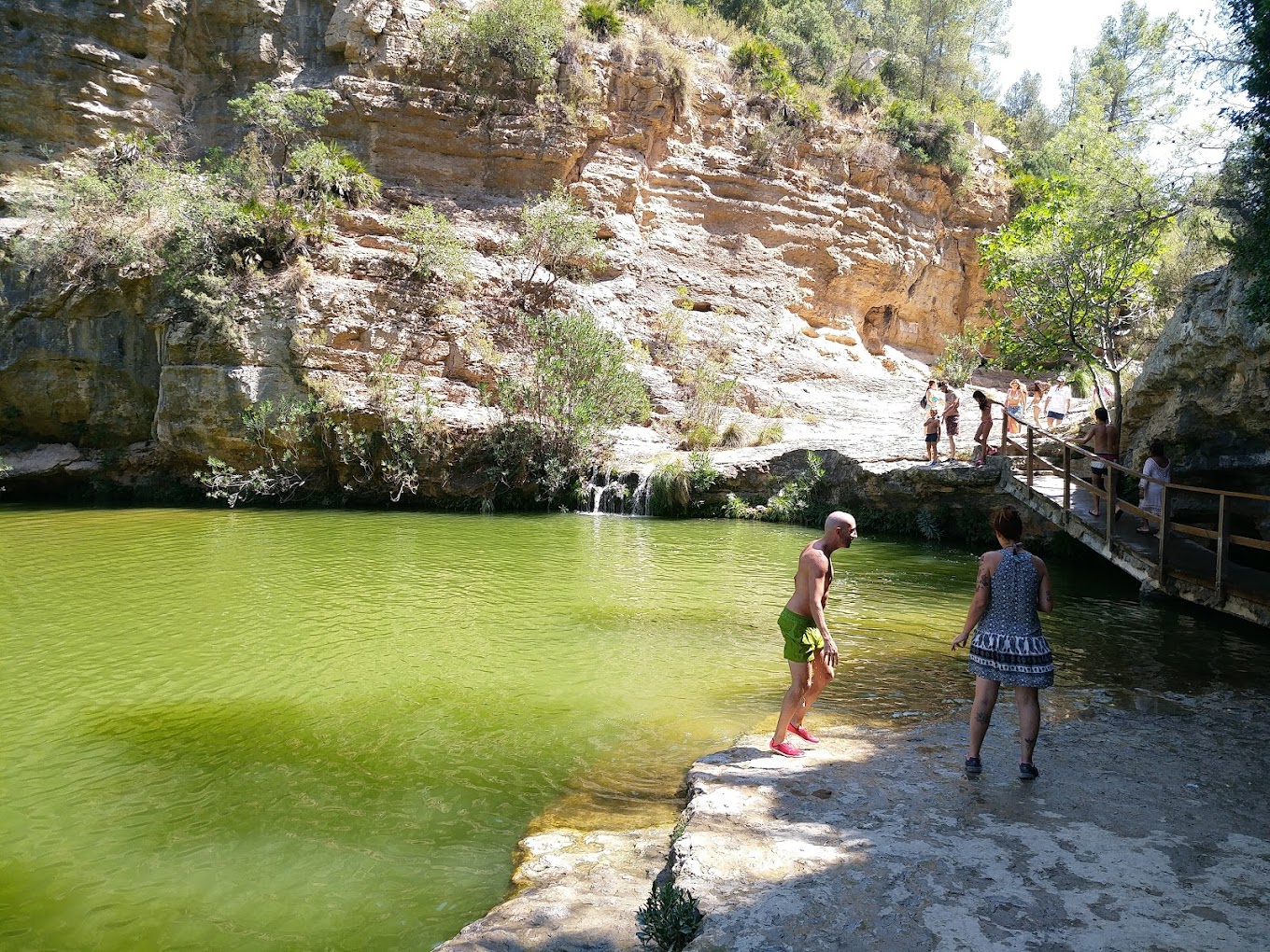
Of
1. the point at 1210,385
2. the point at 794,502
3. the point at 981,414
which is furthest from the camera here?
the point at 794,502

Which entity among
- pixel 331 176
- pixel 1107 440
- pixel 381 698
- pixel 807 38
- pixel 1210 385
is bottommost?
pixel 381 698

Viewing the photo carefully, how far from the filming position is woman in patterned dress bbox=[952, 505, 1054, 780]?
512 centimetres

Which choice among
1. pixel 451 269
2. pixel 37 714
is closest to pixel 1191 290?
pixel 37 714

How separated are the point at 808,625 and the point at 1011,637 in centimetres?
129

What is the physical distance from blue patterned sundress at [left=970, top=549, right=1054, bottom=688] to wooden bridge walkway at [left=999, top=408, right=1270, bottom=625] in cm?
517

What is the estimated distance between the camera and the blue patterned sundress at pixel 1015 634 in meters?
5.12

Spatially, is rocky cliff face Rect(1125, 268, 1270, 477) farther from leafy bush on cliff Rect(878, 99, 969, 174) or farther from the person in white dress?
leafy bush on cliff Rect(878, 99, 969, 174)

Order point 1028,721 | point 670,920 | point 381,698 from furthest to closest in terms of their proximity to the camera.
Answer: point 381,698 < point 1028,721 < point 670,920

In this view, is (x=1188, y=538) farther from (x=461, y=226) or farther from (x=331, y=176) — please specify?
(x=331, y=176)

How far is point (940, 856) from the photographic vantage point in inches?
157

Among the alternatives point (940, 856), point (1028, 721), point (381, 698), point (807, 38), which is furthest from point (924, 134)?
point (940, 856)

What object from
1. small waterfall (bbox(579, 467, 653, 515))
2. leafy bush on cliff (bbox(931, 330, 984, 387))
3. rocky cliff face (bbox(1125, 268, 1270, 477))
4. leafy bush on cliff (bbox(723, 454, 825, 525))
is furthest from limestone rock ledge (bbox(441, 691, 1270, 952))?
leafy bush on cliff (bbox(931, 330, 984, 387))

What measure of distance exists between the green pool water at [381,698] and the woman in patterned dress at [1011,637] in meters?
1.82

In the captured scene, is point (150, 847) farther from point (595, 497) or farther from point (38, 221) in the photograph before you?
point (38, 221)
